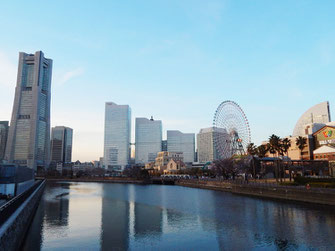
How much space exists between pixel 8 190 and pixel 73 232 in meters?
15.7

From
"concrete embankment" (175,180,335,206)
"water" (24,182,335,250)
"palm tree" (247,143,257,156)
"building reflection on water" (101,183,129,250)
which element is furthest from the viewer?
"palm tree" (247,143,257,156)

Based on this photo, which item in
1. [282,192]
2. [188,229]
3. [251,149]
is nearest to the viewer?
[188,229]

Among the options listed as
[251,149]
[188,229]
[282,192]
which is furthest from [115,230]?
[251,149]

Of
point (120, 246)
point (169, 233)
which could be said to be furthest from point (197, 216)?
point (120, 246)

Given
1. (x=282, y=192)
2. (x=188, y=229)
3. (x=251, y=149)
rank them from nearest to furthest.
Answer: (x=188, y=229)
(x=282, y=192)
(x=251, y=149)

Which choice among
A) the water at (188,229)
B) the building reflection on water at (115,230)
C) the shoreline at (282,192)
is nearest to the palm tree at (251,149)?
the shoreline at (282,192)

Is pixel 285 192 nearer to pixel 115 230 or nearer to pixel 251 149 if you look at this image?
pixel 115 230

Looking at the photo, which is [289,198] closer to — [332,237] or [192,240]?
[332,237]

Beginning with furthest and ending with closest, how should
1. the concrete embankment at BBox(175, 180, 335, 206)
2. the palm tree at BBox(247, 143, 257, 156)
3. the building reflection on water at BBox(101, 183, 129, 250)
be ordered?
1. the palm tree at BBox(247, 143, 257, 156)
2. the concrete embankment at BBox(175, 180, 335, 206)
3. the building reflection on water at BBox(101, 183, 129, 250)

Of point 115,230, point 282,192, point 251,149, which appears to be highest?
point 251,149

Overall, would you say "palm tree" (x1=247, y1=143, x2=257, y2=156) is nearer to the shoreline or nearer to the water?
the shoreline

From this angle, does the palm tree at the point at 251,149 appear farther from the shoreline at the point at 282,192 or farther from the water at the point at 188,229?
the water at the point at 188,229

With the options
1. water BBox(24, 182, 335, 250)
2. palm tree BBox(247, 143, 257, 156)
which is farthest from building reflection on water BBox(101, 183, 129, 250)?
palm tree BBox(247, 143, 257, 156)

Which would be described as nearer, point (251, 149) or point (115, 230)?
point (115, 230)
